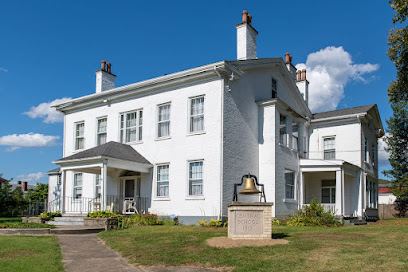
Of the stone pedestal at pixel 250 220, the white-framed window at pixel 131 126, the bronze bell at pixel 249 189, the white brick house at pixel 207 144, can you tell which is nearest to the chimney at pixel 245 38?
the white brick house at pixel 207 144

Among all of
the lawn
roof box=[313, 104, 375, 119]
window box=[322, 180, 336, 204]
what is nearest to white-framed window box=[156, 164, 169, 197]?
the lawn

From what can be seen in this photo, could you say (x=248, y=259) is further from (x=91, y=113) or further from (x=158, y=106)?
(x=91, y=113)

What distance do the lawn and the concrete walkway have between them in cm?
32

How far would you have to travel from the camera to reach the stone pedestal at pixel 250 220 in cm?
1139

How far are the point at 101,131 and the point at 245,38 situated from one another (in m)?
9.52

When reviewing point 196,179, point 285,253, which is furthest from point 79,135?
point 285,253

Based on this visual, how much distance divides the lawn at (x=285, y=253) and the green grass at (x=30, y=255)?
5.37 ft

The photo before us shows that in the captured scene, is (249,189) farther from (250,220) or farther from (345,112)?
(345,112)

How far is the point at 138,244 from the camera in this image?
11336 mm

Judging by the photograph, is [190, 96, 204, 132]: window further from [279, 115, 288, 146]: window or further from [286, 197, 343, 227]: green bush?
[286, 197, 343, 227]: green bush

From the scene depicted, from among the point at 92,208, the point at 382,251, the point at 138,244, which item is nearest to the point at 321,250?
the point at 382,251

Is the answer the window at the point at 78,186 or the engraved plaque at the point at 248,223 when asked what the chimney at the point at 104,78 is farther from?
the engraved plaque at the point at 248,223

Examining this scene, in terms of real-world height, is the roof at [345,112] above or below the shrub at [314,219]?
above

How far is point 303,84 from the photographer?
90.5ft
